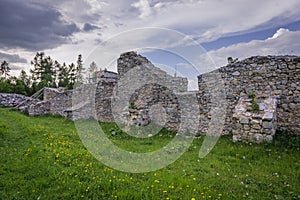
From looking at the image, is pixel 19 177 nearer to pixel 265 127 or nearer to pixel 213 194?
pixel 213 194

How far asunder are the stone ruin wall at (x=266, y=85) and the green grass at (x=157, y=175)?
1.30 metres

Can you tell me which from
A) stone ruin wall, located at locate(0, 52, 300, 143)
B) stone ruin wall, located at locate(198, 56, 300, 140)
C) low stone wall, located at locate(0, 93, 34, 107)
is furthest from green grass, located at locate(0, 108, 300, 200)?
low stone wall, located at locate(0, 93, 34, 107)

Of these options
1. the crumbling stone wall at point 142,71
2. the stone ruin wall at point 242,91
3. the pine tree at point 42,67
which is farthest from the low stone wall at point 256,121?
the pine tree at point 42,67

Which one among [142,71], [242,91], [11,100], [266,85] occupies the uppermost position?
[142,71]

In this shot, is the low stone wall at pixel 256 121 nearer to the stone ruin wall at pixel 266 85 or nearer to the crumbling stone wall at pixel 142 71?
the stone ruin wall at pixel 266 85

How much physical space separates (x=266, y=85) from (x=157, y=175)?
7.23 metres

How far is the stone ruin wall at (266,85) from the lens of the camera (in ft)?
30.1

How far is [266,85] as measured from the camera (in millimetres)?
9773

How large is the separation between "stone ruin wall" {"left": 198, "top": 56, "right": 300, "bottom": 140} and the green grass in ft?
4.25

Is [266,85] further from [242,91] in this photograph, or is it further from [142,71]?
[142,71]

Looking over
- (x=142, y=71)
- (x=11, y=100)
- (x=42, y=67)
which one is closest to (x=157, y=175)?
(x=142, y=71)

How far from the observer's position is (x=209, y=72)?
37.1 feet

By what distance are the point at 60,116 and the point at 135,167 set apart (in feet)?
46.3

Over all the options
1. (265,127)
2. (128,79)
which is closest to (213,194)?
(265,127)
